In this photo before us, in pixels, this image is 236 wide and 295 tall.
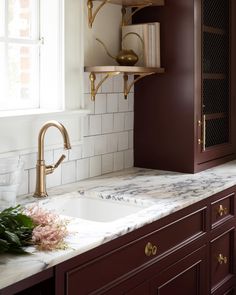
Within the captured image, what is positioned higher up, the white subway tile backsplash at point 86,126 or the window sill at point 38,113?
the window sill at point 38,113

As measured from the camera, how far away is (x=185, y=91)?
10.4ft

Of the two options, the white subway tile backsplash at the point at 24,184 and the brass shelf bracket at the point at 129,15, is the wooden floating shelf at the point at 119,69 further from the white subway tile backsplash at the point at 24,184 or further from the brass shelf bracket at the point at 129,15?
the white subway tile backsplash at the point at 24,184

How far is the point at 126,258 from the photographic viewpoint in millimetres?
2082

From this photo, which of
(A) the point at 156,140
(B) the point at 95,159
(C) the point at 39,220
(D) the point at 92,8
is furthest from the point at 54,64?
(C) the point at 39,220

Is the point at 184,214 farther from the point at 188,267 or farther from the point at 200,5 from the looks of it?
the point at 200,5

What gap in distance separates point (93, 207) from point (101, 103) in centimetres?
69

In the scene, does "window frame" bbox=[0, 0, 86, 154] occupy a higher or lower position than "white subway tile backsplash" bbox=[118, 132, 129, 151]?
higher

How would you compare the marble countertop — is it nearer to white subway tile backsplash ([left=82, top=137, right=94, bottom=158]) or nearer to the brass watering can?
white subway tile backsplash ([left=82, top=137, right=94, bottom=158])

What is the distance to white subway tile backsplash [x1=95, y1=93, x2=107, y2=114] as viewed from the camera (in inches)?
120

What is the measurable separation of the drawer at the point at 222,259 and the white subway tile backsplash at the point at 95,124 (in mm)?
849

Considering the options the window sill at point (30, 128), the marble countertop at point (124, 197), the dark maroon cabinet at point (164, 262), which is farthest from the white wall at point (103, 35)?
the dark maroon cabinet at point (164, 262)

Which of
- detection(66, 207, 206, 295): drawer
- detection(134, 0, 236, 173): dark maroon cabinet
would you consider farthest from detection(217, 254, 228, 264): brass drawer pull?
detection(134, 0, 236, 173): dark maroon cabinet

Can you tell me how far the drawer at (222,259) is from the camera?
9.43 feet

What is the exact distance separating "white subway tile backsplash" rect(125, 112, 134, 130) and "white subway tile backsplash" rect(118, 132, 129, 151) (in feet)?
0.14
